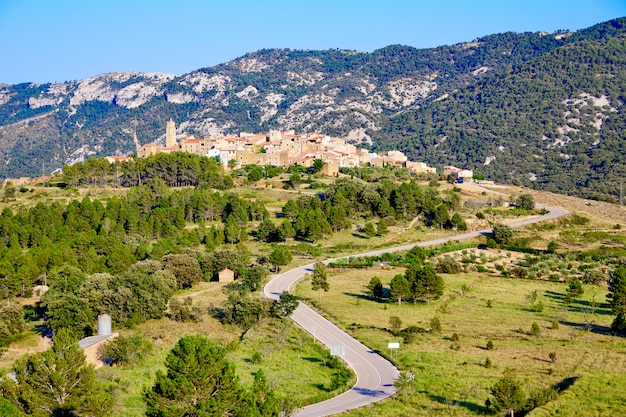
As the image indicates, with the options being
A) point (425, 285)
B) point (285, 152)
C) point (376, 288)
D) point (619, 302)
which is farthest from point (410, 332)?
point (285, 152)

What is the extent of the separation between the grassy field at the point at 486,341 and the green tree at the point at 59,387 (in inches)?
413

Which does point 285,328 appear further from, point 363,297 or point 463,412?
point 463,412

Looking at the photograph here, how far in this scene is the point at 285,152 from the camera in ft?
373

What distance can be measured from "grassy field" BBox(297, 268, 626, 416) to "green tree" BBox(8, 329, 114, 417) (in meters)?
10.5

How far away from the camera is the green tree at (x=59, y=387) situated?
25581 millimetres

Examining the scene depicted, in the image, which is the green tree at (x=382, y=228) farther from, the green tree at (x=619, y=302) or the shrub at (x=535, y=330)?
the shrub at (x=535, y=330)

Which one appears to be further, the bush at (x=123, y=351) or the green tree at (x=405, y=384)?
the bush at (x=123, y=351)

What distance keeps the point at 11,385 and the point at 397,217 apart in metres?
59.9

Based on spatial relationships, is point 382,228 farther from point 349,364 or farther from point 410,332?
point 349,364

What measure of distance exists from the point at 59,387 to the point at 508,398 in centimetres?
1707

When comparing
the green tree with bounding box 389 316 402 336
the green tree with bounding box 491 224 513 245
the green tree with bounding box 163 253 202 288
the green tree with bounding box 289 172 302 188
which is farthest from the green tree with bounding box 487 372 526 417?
the green tree with bounding box 289 172 302 188

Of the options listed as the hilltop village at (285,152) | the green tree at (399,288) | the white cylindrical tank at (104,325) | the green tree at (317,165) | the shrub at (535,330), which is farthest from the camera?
the hilltop village at (285,152)

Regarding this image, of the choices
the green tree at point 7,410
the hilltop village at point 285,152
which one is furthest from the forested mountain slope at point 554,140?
the green tree at point 7,410

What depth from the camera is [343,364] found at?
3631 cm
